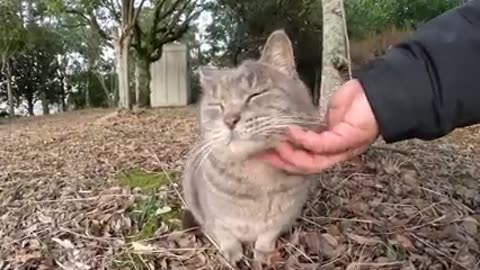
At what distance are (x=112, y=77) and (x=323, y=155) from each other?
15909 mm

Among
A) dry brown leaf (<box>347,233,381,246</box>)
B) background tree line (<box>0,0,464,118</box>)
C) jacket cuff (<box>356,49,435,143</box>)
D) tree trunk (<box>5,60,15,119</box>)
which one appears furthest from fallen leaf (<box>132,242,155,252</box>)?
tree trunk (<box>5,60,15,119</box>)

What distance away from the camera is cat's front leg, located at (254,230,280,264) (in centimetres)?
208

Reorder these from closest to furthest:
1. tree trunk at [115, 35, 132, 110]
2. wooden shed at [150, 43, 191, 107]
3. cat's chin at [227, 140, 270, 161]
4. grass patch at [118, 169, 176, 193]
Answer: cat's chin at [227, 140, 270, 161] → grass patch at [118, 169, 176, 193] → tree trunk at [115, 35, 132, 110] → wooden shed at [150, 43, 191, 107]

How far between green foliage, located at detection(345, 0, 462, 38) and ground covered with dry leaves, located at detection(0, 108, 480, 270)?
6051 millimetres

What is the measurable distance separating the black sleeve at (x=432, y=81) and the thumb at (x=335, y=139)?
9 centimetres

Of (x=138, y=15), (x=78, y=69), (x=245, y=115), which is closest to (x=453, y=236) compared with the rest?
(x=245, y=115)

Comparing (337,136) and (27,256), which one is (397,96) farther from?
(27,256)

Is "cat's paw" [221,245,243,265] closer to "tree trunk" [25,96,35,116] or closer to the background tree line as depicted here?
the background tree line

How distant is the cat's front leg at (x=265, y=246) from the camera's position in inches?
81.9

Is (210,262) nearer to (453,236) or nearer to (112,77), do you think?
(453,236)

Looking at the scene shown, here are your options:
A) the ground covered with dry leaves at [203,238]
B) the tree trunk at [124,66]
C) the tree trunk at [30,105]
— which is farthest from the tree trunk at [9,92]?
the ground covered with dry leaves at [203,238]

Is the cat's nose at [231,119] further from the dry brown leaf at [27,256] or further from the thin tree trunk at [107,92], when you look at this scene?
the thin tree trunk at [107,92]

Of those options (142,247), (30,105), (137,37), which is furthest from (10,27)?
(142,247)

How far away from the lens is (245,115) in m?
1.71
